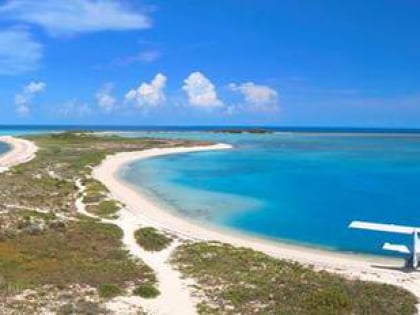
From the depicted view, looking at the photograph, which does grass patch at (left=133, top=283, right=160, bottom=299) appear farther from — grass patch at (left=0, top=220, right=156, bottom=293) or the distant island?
grass patch at (left=0, top=220, right=156, bottom=293)

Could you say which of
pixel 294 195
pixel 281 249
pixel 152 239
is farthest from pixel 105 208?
pixel 294 195

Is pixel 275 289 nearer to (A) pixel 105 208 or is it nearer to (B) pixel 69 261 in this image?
(B) pixel 69 261

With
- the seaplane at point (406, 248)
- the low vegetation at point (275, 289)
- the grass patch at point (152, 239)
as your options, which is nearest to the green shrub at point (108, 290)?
the low vegetation at point (275, 289)

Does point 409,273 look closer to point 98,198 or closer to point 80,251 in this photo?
point 80,251

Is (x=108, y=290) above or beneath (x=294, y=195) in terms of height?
above

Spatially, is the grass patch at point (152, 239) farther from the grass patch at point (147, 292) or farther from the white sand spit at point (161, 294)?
the grass patch at point (147, 292)

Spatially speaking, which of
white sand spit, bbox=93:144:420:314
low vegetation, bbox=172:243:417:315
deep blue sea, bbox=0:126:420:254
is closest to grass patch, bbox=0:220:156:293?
low vegetation, bbox=172:243:417:315
